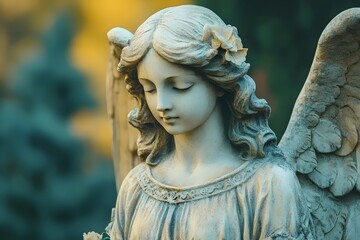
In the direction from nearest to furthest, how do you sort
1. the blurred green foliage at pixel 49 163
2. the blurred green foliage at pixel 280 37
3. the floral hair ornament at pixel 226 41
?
the floral hair ornament at pixel 226 41, the blurred green foliage at pixel 280 37, the blurred green foliage at pixel 49 163

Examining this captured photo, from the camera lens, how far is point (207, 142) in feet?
Answer: 22.1

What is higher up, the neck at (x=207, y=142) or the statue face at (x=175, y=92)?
the statue face at (x=175, y=92)

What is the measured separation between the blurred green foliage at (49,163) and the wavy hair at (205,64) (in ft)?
22.6

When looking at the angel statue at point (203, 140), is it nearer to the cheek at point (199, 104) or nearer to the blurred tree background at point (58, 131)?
the cheek at point (199, 104)

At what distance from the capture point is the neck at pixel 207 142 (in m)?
6.73

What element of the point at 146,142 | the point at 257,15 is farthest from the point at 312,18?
the point at 146,142

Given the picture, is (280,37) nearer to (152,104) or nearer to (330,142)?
(330,142)

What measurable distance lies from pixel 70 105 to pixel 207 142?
7.58 m

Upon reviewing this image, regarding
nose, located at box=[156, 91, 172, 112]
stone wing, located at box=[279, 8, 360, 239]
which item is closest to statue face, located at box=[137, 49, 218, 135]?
nose, located at box=[156, 91, 172, 112]

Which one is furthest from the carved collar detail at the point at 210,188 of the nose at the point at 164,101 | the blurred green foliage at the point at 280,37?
the blurred green foliage at the point at 280,37

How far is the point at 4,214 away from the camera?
13859 millimetres

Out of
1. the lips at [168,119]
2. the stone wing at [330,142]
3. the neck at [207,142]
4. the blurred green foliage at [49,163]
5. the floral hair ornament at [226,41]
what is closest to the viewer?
the floral hair ornament at [226,41]

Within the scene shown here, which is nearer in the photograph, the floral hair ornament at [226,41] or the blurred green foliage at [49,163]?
the floral hair ornament at [226,41]

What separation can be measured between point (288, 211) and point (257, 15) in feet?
20.7
